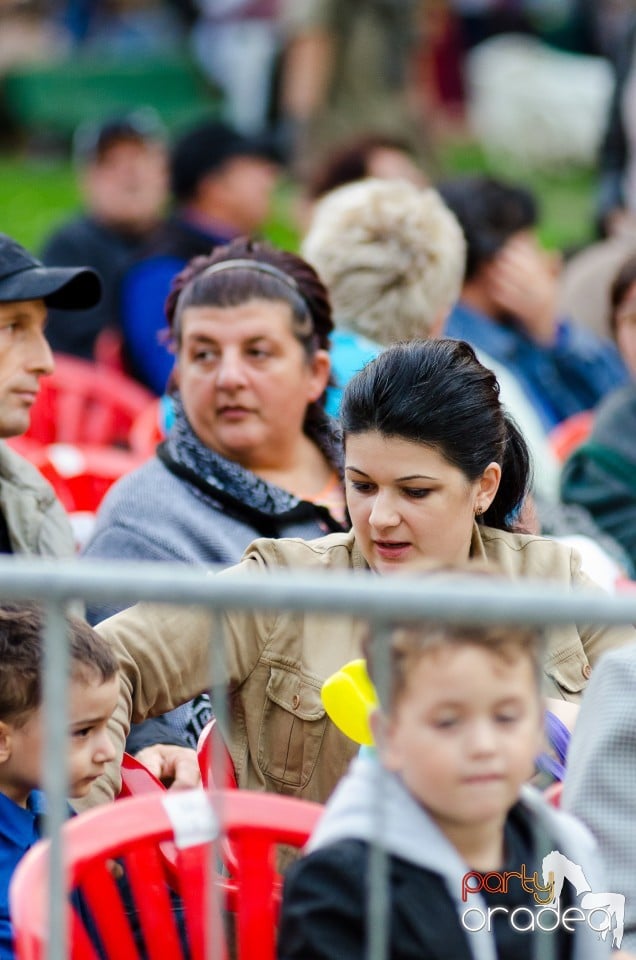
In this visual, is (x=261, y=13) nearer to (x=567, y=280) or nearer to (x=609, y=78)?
(x=609, y=78)

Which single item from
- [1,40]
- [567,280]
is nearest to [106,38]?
[1,40]

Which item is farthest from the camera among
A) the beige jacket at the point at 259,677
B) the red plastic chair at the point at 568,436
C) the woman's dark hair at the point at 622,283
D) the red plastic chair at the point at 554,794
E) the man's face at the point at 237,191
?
the man's face at the point at 237,191

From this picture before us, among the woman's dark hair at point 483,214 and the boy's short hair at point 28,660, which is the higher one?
the woman's dark hair at point 483,214

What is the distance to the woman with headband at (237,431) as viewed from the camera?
3408 mm

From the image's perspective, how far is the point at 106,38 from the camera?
53.7 ft

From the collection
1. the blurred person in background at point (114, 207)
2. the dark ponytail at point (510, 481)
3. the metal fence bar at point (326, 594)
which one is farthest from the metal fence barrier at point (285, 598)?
the blurred person in background at point (114, 207)

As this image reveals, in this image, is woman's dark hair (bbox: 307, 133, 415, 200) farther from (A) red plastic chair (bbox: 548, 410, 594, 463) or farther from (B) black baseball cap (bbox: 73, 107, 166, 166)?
(B) black baseball cap (bbox: 73, 107, 166, 166)

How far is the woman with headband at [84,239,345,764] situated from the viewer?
134 inches

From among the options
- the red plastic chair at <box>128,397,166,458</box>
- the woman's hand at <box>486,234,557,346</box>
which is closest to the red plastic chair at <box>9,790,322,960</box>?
the red plastic chair at <box>128,397,166,458</box>

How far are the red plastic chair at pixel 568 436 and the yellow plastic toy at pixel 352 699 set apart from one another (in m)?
2.68

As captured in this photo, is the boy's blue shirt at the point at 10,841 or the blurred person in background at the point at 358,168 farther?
the blurred person in background at the point at 358,168

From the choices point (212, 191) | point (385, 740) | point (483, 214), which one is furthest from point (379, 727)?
point (212, 191)

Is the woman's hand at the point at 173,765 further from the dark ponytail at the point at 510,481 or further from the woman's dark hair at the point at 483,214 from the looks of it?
the woman's dark hair at the point at 483,214

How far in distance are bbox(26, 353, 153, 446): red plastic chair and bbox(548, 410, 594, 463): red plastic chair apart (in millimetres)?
1468
